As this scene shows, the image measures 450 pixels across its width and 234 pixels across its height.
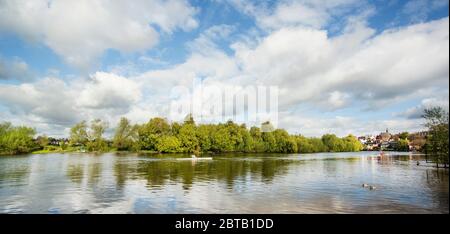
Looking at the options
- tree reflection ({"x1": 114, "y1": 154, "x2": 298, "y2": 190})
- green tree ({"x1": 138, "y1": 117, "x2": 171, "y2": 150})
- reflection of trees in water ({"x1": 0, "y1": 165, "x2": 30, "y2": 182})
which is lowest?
reflection of trees in water ({"x1": 0, "y1": 165, "x2": 30, "y2": 182})

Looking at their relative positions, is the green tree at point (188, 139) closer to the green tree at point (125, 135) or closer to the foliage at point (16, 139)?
the green tree at point (125, 135)

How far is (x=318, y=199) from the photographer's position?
25.7m

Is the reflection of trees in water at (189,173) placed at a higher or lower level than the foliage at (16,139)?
lower

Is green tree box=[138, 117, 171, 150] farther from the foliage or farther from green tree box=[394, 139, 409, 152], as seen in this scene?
green tree box=[394, 139, 409, 152]

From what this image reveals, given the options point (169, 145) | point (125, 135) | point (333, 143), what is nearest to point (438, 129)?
point (169, 145)

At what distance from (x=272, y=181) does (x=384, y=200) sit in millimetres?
13125

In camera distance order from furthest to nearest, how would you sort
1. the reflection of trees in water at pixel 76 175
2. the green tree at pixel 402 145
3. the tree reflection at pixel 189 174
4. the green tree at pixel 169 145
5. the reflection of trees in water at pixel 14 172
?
the green tree at pixel 402 145 → the green tree at pixel 169 145 → the reflection of trees in water at pixel 14 172 → the reflection of trees in water at pixel 76 175 → the tree reflection at pixel 189 174

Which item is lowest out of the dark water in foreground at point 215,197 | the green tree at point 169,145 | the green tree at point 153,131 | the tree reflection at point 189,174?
the dark water in foreground at point 215,197

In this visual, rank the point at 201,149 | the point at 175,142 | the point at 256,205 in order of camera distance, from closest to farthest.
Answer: the point at 256,205 < the point at 175,142 < the point at 201,149

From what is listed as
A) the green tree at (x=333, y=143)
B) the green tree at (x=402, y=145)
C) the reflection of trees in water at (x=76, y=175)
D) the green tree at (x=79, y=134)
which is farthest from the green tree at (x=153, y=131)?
the green tree at (x=402, y=145)

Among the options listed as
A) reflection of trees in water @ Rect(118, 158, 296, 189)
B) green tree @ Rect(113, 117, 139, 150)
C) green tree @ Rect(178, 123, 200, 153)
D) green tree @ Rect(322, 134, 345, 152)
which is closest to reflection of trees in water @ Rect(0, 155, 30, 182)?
reflection of trees in water @ Rect(118, 158, 296, 189)
